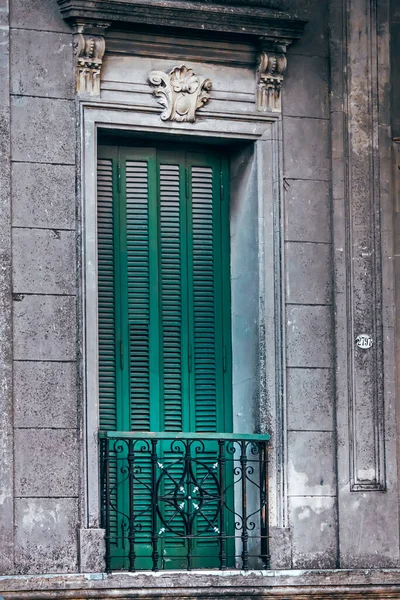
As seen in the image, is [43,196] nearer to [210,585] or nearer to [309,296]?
[309,296]

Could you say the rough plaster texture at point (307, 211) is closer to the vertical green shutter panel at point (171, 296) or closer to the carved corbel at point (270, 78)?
the carved corbel at point (270, 78)

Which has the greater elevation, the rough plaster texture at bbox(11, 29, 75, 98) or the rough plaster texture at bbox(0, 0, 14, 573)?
the rough plaster texture at bbox(11, 29, 75, 98)

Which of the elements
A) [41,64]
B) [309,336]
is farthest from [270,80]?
[309,336]

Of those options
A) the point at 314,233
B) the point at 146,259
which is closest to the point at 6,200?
the point at 146,259

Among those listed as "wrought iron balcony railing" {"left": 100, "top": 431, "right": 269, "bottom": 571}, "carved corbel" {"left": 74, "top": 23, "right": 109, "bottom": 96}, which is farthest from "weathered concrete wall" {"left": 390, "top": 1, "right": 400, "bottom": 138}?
"wrought iron balcony railing" {"left": 100, "top": 431, "right": 269, "bottom": 571}

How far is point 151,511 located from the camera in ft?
48.5

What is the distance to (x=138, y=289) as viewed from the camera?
49.6ft

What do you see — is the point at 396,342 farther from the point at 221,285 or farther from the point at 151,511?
the point at 151,511

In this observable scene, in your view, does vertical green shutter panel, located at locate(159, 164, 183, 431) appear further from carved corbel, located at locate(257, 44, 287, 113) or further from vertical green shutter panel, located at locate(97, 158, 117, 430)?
carved corbel, located at locate(257, 44, 287, 113)

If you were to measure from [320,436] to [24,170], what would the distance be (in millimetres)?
3094

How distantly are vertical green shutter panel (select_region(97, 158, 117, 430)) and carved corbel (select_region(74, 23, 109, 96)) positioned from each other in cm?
63

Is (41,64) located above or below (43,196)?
above

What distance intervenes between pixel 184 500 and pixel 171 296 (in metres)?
1.61

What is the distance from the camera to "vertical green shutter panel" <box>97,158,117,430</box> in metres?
14.9
